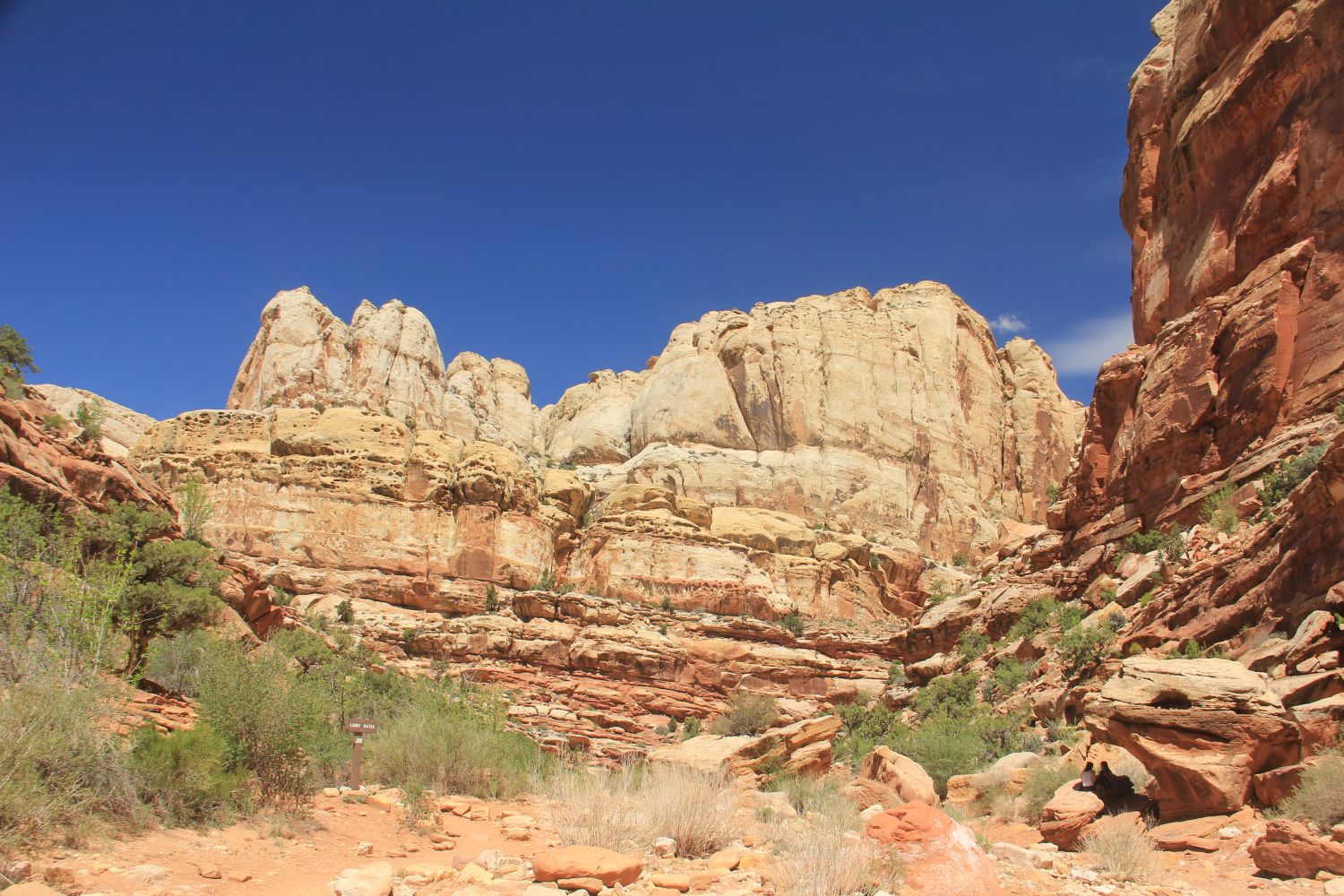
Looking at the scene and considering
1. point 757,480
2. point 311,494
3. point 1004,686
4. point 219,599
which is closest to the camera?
point 219,599

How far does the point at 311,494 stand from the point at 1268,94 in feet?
113

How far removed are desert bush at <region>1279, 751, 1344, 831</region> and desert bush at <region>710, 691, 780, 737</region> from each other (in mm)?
18909

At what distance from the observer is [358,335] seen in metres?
53.1

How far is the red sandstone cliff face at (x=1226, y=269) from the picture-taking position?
1931 centimetres

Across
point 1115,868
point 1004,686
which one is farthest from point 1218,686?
point 1004,686

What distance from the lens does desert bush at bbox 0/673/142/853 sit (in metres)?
6.33

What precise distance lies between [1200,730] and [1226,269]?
56.5 ft

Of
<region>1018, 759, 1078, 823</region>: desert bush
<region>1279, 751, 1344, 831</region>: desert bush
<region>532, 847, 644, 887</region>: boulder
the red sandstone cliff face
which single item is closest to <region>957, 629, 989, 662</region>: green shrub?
the red sandstone cliff face

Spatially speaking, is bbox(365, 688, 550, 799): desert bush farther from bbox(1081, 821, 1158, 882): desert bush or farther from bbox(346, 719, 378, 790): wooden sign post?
bbox(1081, 821, 1158, 882): desert bush

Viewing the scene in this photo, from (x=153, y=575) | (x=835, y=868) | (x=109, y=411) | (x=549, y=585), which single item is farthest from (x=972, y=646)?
(x=109, y=411)

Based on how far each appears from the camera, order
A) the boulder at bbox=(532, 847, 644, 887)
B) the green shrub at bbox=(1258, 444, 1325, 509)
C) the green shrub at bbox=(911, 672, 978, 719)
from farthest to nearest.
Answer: the green shrub at bbox=(911, 672, 978, 719), the green shrub at bbox=(1258, 444, 1325, 509), the boulder at bbox=(532, 847, 644, 887)

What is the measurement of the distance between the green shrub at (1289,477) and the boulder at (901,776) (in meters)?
8.61

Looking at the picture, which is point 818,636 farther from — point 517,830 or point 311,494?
point 517,830

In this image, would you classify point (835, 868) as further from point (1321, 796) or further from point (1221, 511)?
point (1221, 511)
